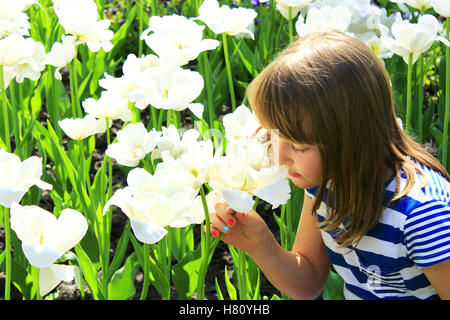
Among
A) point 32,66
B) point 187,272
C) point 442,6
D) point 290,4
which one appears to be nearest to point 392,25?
point 442,6

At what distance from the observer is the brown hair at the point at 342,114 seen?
1.13m

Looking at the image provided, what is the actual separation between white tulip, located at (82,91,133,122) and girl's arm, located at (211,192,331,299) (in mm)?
414

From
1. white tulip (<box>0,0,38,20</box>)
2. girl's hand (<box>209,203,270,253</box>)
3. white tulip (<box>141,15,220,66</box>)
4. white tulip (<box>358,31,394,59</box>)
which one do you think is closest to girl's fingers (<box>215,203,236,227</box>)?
girl's hand (<box>209,203,270,253</box>)

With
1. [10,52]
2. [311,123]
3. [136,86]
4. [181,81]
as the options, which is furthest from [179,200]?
[10,52]

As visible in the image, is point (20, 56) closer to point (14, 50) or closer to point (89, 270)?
point (14, 50)

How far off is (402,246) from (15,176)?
0.67 m


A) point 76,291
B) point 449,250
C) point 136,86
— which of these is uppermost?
point 136,86

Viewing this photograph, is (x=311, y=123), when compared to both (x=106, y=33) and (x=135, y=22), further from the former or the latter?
(x=135, y=22)

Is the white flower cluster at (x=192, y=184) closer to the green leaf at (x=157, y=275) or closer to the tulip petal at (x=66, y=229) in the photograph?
the tulip petal at (x=66, y=229)

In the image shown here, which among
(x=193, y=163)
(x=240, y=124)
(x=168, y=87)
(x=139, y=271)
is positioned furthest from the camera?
(x=139, y=271)

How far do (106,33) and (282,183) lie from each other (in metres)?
0.88

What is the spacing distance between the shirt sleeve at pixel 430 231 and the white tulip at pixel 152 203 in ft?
1.35

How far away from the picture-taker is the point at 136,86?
1.42 metres

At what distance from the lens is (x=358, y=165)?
3.85ft
